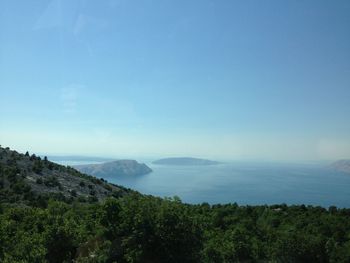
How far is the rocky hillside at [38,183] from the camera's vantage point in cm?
5200

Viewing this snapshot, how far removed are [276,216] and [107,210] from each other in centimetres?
3448

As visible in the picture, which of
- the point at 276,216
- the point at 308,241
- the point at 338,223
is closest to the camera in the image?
the point at 308,241

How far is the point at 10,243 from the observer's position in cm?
1920

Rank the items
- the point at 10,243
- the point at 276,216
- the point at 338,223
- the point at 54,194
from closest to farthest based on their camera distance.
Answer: the point at 10,243 → the point at 338,223 → the point at 276,216 → the point at 54,194

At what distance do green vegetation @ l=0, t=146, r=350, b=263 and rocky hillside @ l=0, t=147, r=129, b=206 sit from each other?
0.68m

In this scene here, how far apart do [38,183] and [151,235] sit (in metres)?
46.4

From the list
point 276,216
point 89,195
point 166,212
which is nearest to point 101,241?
point 166,212

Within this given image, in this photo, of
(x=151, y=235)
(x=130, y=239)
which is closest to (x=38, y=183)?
(x=130, y=239)

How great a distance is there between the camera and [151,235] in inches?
693

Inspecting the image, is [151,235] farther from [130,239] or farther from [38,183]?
[38,183]

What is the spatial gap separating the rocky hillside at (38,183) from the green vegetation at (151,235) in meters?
0.68

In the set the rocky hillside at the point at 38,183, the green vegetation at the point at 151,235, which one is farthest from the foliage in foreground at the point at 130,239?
the rocky hillside at the point at 38,183

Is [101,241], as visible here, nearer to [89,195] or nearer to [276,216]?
[276,216]

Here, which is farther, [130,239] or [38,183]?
[38,183]
